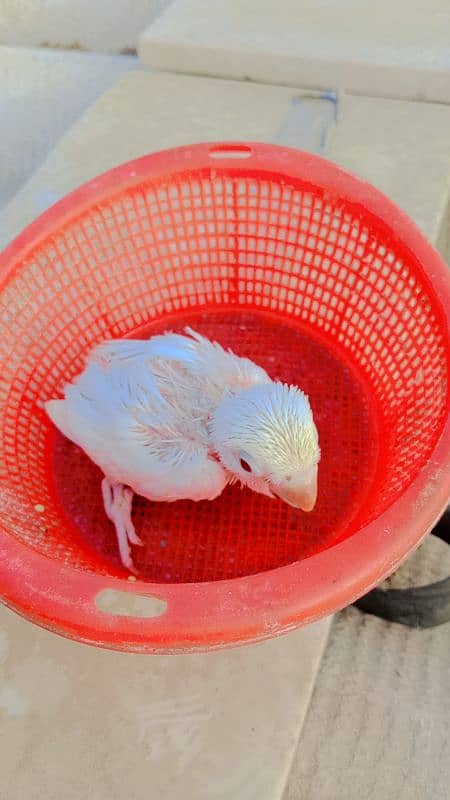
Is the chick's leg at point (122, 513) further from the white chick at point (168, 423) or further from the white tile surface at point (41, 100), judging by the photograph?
the white tile surface at point (41, 100)

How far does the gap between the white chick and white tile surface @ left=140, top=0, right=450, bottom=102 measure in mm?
776

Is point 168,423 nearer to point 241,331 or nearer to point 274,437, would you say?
point 274,437

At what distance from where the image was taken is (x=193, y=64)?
5.08 feet

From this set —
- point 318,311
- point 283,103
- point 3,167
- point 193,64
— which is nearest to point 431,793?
point 318,311

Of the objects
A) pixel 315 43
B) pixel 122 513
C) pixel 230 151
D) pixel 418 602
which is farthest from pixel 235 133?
pixel 418 602

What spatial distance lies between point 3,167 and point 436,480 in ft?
4.97

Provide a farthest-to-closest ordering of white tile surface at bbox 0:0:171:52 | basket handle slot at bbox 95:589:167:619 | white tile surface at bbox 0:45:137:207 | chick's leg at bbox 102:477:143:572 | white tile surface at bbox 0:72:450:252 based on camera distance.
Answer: white tile surface at bbox 0:0:171:52, white tile surface at bbox 0:45:137:207, white tile surface at bbox 0:72:450:252, chick's leg at bbox 102:477:143:572, basket handle slot at bbox 95:589:167:619

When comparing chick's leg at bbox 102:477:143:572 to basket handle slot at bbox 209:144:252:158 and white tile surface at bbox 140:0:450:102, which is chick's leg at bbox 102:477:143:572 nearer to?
basket handle slot at bbox 209:144:252:158

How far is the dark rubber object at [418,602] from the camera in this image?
1.06 meters

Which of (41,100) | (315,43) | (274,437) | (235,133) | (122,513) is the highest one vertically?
(315,43)

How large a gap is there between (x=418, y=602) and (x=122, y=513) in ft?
1.54

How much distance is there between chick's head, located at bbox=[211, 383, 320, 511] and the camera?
2.61 feet

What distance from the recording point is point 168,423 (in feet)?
3.10

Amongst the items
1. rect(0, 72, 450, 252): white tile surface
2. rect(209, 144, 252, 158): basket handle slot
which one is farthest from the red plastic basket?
rect(0, 72, 450, 252): white tile surface
